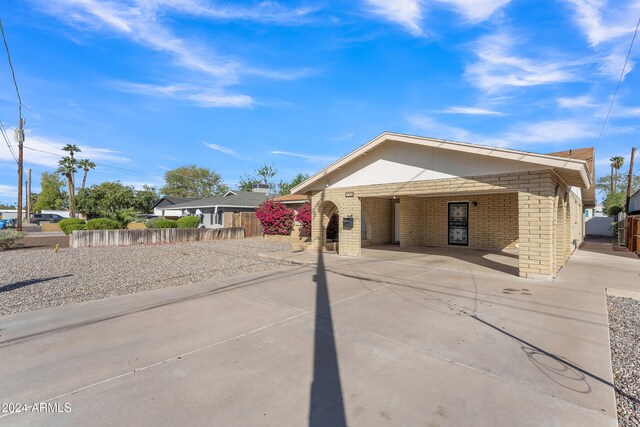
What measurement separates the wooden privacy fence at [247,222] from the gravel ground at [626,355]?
63.6ft

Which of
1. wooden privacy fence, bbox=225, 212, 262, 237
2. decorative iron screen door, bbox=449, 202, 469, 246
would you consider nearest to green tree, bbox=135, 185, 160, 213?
wooden privacy fence, bbox=225, 212, 262, 237

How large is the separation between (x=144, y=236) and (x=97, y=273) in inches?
367

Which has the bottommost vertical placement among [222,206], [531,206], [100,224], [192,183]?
[100,224]

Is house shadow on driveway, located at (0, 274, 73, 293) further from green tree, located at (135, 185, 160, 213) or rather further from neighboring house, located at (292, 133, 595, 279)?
green tree, located at (135, 185, 160, 213)

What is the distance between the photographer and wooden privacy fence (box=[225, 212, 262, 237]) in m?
22.2

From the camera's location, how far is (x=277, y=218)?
19.4m

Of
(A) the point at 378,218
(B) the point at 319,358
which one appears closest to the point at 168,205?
(A) the point at 378,218

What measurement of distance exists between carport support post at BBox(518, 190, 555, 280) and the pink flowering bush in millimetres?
13428

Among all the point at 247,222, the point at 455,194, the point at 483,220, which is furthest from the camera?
the point at 247,222

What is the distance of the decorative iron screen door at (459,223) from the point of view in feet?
44.4

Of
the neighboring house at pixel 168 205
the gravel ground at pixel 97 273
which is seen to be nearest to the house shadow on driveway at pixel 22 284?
the gravel ground at pixel 97 273

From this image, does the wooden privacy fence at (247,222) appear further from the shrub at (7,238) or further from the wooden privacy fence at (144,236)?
the shrub at (7,238)

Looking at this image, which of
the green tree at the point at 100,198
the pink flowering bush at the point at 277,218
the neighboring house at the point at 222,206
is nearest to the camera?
the pink flowering bush at the point at 277,218

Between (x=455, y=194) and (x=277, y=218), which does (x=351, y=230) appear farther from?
(x=277, y=218)
